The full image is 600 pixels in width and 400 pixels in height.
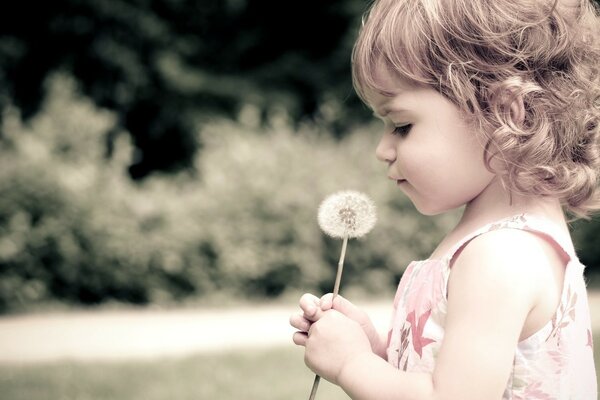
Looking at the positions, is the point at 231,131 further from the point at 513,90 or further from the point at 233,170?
the point at 513,90

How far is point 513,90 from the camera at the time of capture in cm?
161

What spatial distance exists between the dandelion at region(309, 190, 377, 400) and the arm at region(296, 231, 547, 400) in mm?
400

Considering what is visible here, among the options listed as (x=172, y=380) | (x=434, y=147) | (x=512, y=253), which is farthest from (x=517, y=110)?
(x=172, y=380)

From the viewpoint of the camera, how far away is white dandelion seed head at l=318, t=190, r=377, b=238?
1.89 metres

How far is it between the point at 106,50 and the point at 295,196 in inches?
292

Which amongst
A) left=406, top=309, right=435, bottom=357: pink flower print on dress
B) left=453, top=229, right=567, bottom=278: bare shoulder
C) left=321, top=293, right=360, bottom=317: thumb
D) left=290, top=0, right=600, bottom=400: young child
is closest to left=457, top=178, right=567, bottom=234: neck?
left=290, top=0, right=600, bottom=400: young child

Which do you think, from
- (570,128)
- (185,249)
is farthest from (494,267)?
(185,249)

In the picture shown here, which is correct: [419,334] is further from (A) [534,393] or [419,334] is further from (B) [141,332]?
(B) [141,332]

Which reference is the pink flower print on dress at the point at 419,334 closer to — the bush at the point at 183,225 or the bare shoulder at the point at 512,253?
the bare shoulder at the point at 512,253

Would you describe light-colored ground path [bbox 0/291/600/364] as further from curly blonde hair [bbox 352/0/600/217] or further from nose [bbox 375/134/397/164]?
curly blonde hair [bbox 352/0/600/217]

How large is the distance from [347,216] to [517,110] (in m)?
0.50

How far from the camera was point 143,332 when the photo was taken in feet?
19.5

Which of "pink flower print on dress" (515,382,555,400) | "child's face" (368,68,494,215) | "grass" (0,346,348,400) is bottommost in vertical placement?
"pink flower print on dress" (515,382,555,400)

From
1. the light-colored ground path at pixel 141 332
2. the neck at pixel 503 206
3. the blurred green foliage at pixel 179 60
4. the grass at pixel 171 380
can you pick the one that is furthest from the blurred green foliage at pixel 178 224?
the neck at pixel 503 206
